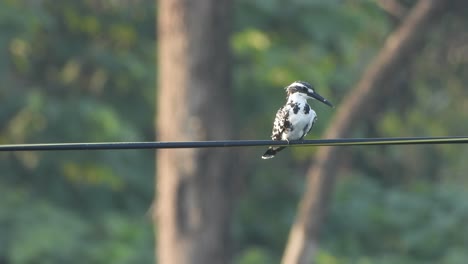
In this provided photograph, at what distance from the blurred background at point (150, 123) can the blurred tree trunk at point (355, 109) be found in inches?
8.9

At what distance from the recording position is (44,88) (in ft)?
49.6

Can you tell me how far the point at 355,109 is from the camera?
Answer: 1368cm

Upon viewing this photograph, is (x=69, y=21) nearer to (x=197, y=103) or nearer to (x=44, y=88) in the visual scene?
(x=44, y=88)

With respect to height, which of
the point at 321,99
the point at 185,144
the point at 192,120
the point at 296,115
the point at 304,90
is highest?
the point at 192,120

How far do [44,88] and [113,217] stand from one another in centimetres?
189

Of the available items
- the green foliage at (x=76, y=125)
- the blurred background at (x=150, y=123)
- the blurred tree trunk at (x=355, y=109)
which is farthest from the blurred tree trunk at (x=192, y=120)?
the green foliage at (x=76, y=125)

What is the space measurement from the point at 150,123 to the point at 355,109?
3.15 metres

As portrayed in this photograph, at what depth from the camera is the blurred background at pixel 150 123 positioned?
46.2ft

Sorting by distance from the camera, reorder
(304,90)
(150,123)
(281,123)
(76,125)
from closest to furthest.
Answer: (304,90) < (281,123) < (76,125) < (150,123)

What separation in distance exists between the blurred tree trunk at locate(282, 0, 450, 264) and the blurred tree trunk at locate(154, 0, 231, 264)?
4.11 feet

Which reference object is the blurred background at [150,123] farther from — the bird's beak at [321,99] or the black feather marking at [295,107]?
the bird's beak at [321,99]

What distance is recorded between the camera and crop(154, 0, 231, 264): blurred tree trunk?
1255 cm

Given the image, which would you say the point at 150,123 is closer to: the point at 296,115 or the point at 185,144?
the point at 296,115

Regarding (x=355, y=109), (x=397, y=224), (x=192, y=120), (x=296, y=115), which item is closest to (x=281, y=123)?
(x=296, y=115)
